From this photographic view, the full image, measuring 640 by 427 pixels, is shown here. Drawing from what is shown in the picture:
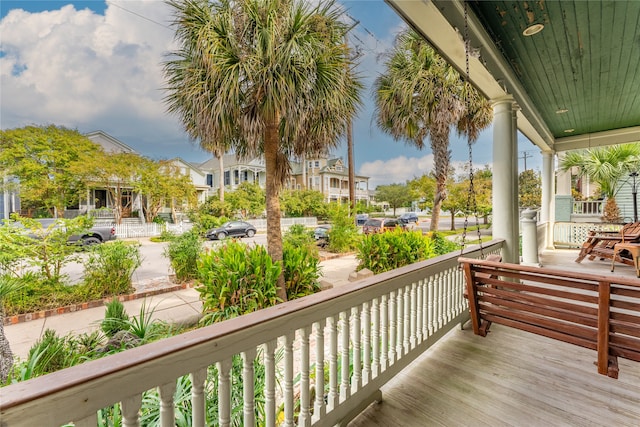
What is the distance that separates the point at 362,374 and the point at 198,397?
0.93 metres

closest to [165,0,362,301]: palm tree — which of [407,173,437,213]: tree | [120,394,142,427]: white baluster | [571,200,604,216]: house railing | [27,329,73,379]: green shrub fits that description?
[27,329,73,379]: green shrub

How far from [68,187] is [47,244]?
4.27 meters

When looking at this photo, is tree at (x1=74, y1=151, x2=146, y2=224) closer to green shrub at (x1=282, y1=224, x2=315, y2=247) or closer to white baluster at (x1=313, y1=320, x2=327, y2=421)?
green shrub at (x1=282, y1=224, x2=315, y2=247)

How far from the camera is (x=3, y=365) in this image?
1.57 m

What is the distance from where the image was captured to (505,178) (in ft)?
10.6

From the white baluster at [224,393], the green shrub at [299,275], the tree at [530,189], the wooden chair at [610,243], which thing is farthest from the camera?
the tree at [530,189]

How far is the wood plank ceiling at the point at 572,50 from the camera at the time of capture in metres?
2.14

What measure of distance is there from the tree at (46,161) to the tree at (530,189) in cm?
2124

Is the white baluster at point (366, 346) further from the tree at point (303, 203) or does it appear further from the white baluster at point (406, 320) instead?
the tree at point (303, 203)

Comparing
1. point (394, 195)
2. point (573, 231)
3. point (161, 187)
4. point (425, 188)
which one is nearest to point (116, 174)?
point (161, 187)

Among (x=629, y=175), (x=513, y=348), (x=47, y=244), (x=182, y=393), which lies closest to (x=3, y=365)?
(x=182, y=393)

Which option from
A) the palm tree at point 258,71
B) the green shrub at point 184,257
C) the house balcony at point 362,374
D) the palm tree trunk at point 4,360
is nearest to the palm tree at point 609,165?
the palm tree at point 258,71

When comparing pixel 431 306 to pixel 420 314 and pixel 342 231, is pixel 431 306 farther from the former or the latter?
pixel 342 231

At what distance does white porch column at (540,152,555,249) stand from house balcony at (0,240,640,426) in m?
5.78
